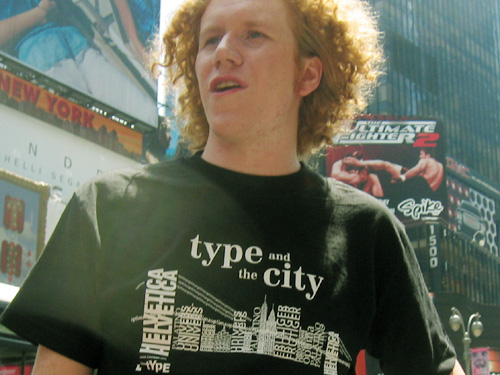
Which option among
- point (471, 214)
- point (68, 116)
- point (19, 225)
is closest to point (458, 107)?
point (471, 214)

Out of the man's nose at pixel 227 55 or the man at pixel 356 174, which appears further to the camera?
the man at pixel 356 174

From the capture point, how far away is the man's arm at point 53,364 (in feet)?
4.63

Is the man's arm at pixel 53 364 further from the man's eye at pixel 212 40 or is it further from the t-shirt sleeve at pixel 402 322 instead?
the man's eye at pixel 212 40

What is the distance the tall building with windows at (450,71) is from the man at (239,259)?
192ft

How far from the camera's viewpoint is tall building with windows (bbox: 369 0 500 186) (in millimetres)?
61844

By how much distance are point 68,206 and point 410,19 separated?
219ft

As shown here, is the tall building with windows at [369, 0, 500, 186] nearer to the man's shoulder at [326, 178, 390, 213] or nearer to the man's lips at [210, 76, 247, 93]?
the man's shoulder at [326, 178, 390, 213]

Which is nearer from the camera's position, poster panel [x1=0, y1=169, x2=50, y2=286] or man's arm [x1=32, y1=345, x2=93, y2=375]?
man's arm [x1=32, y1=345, x2=93, y2=375]

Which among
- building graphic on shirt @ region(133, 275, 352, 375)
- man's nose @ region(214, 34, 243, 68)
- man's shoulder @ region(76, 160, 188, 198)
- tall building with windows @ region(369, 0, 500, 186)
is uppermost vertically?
tall building with windows @ region(369, 0, 500, 186)

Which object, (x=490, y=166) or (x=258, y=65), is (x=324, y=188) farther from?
(x=490, y=166)

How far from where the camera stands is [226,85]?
5.63 feet

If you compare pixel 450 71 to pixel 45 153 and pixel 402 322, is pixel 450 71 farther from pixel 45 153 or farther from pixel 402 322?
pixel 402 322

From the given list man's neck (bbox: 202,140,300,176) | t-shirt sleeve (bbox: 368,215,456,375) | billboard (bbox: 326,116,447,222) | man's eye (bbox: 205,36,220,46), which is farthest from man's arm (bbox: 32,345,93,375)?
billboard (bbox: 326,116,447,222)

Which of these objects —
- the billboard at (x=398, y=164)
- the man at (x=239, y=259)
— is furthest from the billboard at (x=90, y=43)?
the man at (x=239, y=259)
